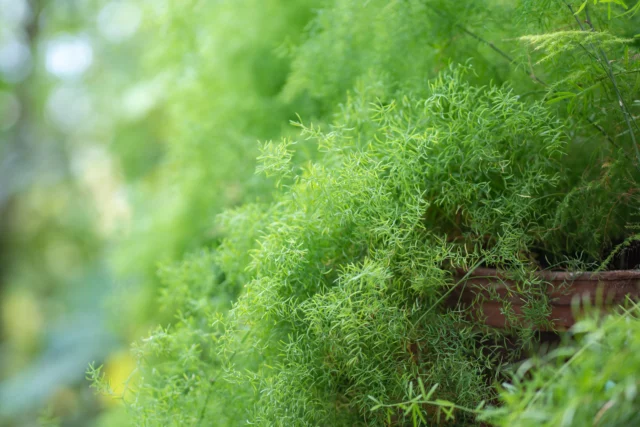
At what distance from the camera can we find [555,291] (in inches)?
20.0

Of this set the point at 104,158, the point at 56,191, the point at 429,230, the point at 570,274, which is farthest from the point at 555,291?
the point at 56,191

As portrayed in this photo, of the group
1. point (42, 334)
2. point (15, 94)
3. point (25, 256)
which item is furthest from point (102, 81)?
point (42, 334)

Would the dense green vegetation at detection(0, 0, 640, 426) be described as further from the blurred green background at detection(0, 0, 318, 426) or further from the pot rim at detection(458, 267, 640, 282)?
the blurred green background at detection(0, 0, 318, 426)

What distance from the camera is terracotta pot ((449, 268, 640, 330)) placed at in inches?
19.1

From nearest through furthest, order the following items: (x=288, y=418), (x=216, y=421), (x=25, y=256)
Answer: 1. (x=288, y=418)
2. (x=216, y=421)
3. (x=25, y=256)

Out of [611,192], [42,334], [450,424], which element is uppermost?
[42,334]

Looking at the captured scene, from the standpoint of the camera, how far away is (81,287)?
10.4 ft

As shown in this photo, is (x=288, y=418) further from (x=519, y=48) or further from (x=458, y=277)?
(x=519, y=48)

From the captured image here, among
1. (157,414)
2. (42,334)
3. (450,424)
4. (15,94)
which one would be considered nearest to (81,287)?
(42,334)

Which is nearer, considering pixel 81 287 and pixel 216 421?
pixel 216 421

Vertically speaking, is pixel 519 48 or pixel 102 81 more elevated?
pixel 102 81

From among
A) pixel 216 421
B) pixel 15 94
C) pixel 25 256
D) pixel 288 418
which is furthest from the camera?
pixel 25 256

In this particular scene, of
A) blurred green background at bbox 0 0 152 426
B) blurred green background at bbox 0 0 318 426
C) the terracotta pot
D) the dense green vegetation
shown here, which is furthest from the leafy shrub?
blurred green background at bbox 0 0 152 426

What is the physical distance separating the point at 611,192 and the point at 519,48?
0.19 metres
